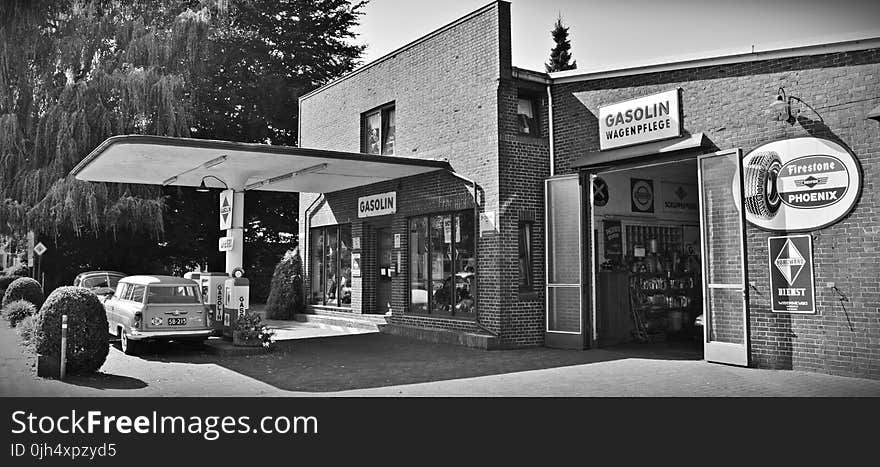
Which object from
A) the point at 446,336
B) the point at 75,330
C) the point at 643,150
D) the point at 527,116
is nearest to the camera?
the point at 75,330

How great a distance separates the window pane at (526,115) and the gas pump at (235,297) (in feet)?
21.5

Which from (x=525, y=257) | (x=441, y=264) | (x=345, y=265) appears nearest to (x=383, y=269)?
(x=345, y=265)

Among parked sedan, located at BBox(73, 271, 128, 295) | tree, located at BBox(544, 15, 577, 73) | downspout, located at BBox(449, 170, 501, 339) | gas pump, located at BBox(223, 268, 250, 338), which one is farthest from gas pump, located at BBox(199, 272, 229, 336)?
tree, located at BBox(544, 15, 577, 73)

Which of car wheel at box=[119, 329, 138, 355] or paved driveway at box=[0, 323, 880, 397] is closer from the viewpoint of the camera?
paved driveway at box=[0, 323, 880, 397]

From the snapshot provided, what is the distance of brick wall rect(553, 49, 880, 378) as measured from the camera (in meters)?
9.85

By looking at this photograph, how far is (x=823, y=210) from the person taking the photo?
33.8ft

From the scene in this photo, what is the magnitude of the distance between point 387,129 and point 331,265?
464cm

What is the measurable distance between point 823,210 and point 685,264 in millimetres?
6264

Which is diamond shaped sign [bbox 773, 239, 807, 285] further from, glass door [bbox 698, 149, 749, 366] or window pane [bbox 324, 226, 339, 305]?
window pane [bbox 324, 226, 339, 305]

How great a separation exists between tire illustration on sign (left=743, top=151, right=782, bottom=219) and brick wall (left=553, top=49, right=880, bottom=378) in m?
0.27

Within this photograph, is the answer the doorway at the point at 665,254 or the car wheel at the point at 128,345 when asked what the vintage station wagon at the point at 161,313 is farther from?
the doorway at the point at 665,254

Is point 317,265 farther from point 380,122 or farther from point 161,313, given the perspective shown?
point 161,313

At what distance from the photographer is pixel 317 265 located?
69.6 feet
